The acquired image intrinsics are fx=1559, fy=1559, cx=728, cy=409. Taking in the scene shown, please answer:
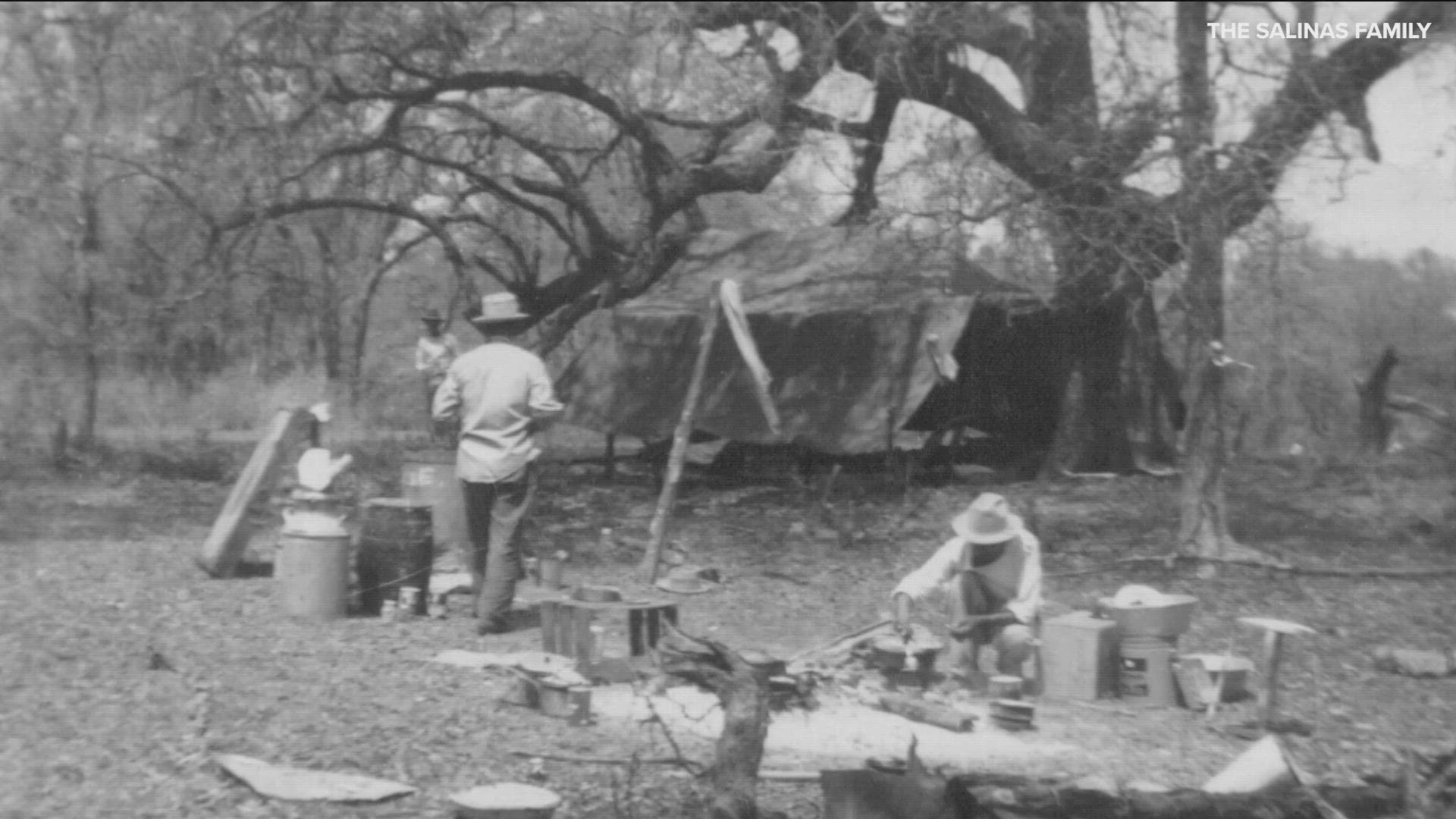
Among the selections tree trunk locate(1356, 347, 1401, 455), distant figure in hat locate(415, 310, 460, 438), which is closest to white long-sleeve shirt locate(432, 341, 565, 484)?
distant figure in hat locate(415, 310, 460, 438)

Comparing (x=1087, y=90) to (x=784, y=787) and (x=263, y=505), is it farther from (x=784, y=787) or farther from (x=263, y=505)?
(x=784, y=787)

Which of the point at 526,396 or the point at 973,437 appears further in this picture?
the point at 973,437

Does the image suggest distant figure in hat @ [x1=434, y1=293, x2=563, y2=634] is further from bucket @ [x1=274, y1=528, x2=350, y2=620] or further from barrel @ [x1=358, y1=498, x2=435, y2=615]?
bucket @ [x1=274, y1=528, x2=350, y2=620]

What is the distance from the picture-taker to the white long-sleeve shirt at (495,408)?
8.99 meters

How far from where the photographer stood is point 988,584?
26.3ft

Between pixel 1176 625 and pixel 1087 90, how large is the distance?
24.3ft

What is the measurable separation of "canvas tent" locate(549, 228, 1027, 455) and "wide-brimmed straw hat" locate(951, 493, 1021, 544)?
653 centimetres

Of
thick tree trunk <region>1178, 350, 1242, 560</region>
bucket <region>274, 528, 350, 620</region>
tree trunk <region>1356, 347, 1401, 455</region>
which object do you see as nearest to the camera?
bucket <region>274, 528, 350, 620</region>

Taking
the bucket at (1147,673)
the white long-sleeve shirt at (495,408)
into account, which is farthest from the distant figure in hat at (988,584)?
the white long-sleeve shirt at (495,408)

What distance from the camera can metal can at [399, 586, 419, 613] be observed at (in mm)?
9227

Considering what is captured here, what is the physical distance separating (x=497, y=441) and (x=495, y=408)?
19cm

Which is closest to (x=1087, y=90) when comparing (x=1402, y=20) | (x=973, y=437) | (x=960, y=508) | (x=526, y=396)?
(x=1402, y=20)

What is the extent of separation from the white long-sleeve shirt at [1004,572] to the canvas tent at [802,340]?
6482 millimetres

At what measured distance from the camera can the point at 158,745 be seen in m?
5.96
